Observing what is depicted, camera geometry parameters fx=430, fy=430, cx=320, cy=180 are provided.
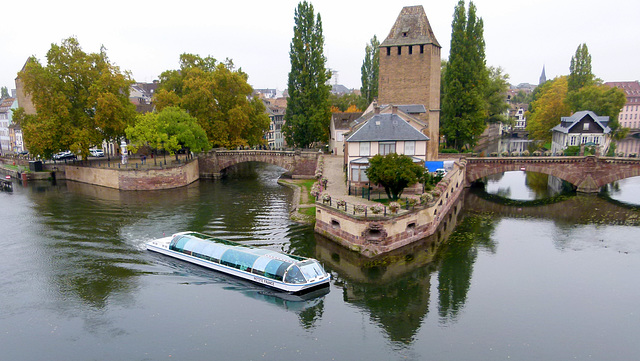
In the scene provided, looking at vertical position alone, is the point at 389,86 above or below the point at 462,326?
above

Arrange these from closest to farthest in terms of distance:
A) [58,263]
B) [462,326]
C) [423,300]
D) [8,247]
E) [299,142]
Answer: [462,326] → [423,300] → [58,263] → [8,247] → [299,142]

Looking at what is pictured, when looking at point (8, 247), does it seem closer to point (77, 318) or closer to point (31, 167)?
point (77, 318)

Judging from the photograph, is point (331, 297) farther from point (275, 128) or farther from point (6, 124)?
point (6, 124)

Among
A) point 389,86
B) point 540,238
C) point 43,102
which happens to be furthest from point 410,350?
point 43,102

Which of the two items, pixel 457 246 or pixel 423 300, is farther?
pixel 457 246

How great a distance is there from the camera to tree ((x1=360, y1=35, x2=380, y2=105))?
309 feet

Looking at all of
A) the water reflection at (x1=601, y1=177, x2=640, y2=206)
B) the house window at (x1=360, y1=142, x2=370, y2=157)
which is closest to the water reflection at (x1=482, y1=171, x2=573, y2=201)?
the water reflection at (x1=601, y1=177, x2=640, y2=206)

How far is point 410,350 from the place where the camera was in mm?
21562

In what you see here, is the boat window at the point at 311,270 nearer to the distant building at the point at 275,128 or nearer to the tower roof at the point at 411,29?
the tower roof at the point at 411,29

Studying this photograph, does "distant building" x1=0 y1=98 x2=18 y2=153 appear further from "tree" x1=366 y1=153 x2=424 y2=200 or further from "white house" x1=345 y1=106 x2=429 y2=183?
"tree" x1=366 y1=153 x2=424 y2=200

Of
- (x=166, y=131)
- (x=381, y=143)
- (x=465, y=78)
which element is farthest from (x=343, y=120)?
(x=166, y=131)

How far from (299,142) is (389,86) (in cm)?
1792

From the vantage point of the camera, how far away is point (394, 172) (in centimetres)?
3700

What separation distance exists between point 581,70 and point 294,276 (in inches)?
3375
